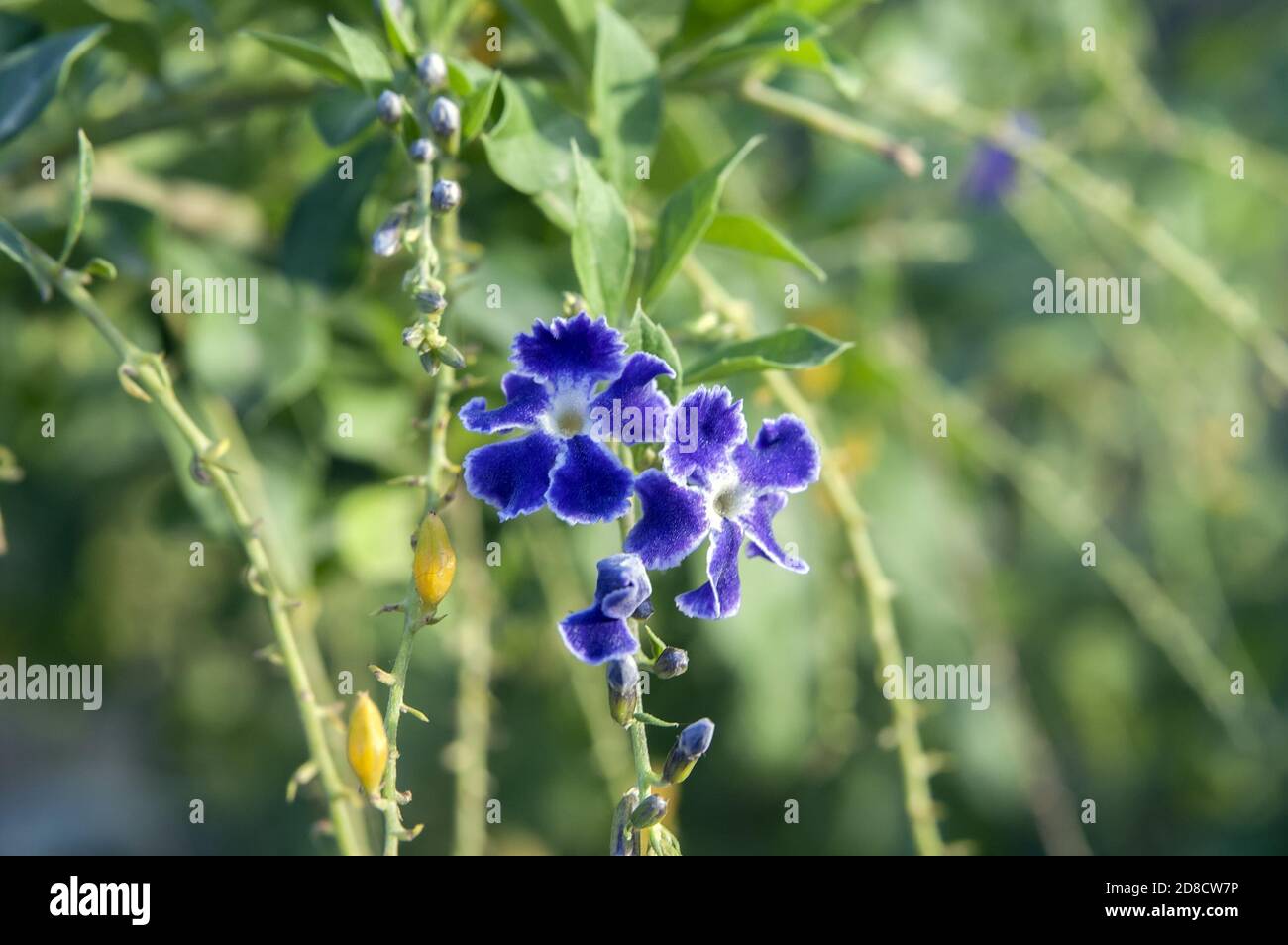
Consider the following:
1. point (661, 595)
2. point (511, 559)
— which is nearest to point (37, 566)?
point (511, 559)

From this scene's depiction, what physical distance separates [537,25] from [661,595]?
568mm

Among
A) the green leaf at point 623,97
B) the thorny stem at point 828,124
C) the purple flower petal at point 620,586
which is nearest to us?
the purple flower petal at point 620,586

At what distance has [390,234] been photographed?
2.39 ft

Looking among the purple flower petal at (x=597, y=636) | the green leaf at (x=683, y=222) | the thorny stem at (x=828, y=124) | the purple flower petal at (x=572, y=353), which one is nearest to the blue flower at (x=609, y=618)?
the purple flower petal at (x=597, y=636)

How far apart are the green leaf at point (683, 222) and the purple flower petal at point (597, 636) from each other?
248 millimetres

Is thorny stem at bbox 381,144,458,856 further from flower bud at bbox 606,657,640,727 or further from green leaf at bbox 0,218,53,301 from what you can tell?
green leaf at bbox 0,218,53,301

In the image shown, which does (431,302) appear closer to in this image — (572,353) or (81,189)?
(572,353)

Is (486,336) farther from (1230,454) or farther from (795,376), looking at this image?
(1230,454)

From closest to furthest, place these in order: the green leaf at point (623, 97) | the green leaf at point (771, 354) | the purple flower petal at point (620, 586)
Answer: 1. the purple flower petal at point (620, 586)
2. the green leaf at point (771, 354)
3. the green leaf at point (623, 97)

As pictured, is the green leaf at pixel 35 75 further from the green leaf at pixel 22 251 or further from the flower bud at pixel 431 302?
the flower bud at pixel 431 302

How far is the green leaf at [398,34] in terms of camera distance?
762 mm

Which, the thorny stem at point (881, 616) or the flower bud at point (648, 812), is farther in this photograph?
the thorny stem at point (881, 616)

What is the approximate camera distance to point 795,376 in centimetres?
120
